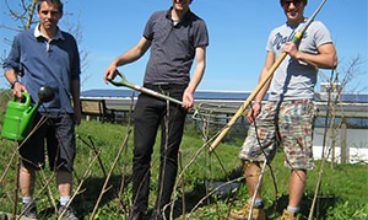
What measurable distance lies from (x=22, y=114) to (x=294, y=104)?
1.66 meters

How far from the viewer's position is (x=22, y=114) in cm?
316

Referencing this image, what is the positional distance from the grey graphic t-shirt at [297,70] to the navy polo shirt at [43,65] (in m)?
1.35

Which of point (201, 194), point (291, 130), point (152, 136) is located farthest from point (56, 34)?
point (201, 194)

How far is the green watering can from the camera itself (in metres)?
3.04

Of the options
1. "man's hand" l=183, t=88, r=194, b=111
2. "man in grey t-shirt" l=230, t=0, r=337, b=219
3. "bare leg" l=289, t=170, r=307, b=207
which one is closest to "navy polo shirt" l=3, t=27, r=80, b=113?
"man's hand" l=183, t=88, r=194, b=111

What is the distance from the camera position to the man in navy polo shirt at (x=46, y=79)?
3320 millimetres

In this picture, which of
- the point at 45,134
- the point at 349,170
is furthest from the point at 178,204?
the point at 349,170

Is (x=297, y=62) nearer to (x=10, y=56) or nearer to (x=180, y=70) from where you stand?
(x=180, y=70)

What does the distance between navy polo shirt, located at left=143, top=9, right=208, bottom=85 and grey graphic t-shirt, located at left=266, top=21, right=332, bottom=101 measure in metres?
0.51

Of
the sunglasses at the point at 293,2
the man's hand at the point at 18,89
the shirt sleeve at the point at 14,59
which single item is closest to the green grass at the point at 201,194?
the man's hand at the point at 18,89

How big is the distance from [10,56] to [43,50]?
0.76 feet

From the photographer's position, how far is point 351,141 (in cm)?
1145

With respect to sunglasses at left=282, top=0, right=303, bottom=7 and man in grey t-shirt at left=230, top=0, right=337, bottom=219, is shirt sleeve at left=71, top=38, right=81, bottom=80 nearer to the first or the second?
man in grey t-shirt at left=230, top=0, right=337, bottom=219

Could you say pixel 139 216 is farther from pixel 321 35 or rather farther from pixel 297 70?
pixel 321 35
